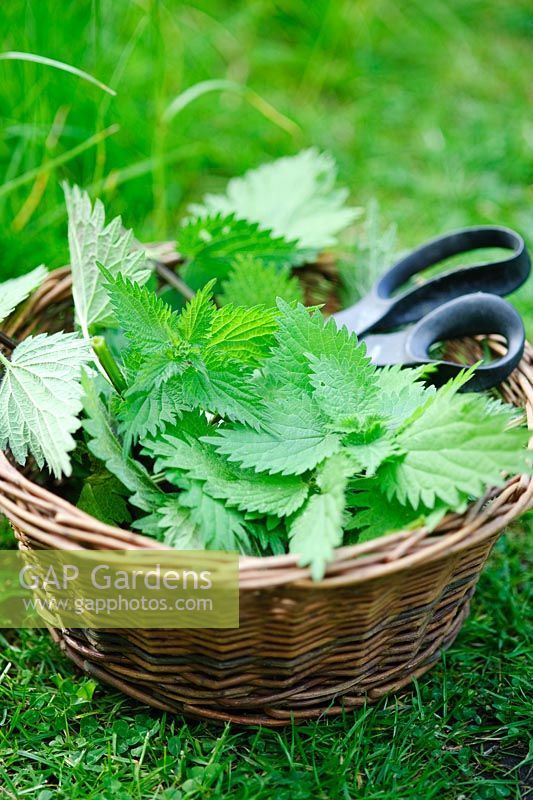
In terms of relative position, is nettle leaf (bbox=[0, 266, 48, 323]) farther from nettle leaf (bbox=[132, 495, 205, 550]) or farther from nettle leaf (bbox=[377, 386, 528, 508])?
nettle leaf (bbox=[377, 386, 528, 508])

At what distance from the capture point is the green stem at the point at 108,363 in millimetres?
964

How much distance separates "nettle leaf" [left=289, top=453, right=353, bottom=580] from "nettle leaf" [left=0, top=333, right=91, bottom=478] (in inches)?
10.1

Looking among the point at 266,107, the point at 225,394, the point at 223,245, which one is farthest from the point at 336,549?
the point at 266,107

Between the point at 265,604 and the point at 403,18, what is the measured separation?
220 cm

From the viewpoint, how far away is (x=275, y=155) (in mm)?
2096

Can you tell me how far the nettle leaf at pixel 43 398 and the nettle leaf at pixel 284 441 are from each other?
0.52 feet

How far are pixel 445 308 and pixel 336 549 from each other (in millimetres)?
445

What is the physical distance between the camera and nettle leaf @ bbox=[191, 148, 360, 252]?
139 cm

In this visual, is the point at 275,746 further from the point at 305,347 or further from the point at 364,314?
the point at 364,314

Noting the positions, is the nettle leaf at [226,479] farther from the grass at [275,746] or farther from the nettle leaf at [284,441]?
the grass at [275,746]

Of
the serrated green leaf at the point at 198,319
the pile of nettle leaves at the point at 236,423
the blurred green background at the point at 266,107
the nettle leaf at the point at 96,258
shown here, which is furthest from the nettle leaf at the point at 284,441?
the blurred green background at the point at 266,107

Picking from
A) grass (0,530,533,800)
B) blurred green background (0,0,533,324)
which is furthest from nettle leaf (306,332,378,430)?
blurred green background (0,0,533,324)

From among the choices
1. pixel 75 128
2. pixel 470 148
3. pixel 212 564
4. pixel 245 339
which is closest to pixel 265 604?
pixel 212 564

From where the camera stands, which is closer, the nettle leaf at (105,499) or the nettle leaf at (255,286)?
the nettle leaf at (105,499)
